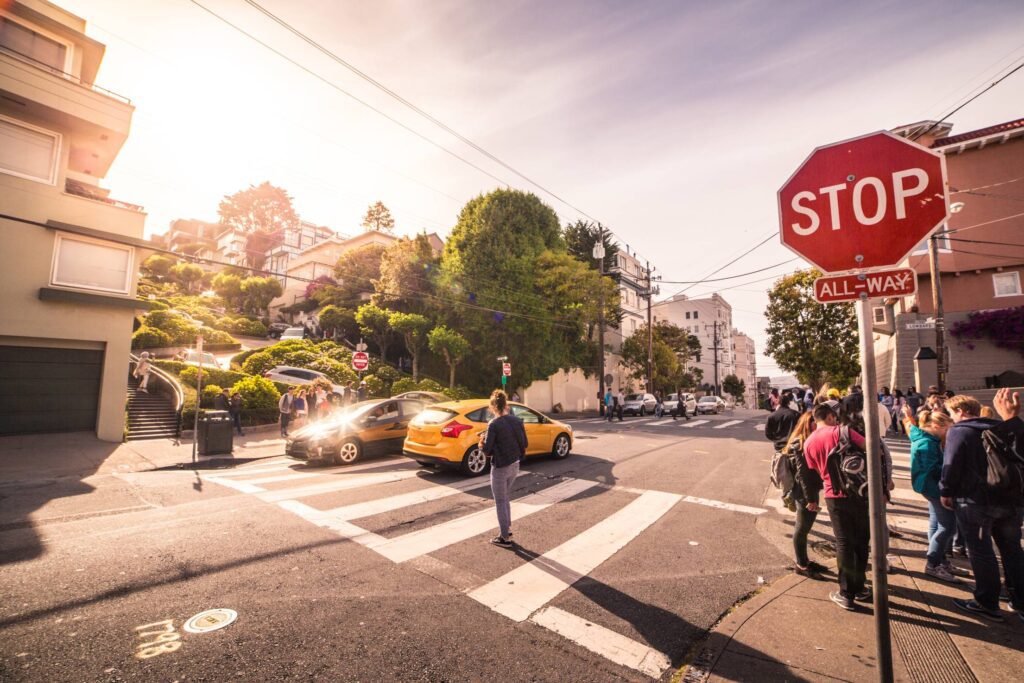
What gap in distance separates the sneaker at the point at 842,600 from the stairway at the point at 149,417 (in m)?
18.4

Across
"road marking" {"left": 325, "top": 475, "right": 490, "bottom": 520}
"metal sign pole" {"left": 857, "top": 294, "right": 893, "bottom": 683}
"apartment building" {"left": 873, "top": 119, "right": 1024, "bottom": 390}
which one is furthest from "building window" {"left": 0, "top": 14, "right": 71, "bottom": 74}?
"apartment building" {"left": 873, "top": 119, "right": 1024, "bottom": 390}

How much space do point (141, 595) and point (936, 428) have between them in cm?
807

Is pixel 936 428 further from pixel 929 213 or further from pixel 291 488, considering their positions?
pixel 291 488

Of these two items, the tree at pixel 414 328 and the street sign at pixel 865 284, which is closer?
the street sign at pixel 865 284

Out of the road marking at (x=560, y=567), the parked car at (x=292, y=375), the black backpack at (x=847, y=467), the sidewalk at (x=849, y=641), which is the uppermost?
the parked car at (x=292, y=375)

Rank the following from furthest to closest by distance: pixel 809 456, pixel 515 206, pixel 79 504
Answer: pixel 515 206 < pixel 79 504 < pixel 809 456

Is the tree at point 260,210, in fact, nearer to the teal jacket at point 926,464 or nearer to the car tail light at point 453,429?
the car tail light at point 453,429

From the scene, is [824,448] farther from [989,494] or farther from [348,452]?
[348,452]

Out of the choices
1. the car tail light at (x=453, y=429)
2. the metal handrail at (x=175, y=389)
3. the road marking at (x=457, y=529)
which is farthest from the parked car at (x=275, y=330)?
the road marking at (x=457, y=529)

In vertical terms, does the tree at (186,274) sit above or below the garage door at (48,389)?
above

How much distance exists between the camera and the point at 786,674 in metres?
2.88

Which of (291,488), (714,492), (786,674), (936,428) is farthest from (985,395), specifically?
(291,488)

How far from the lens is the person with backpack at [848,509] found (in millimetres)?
3818

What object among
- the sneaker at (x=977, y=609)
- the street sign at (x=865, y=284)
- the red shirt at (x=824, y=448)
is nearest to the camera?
the street sign at (x=865, y=284)
